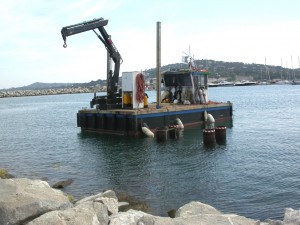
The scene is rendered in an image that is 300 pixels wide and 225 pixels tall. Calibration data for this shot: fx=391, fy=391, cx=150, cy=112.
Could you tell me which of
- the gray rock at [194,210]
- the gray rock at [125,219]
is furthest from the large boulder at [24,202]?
the gray rock at [194,210]

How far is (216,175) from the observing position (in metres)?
15.9

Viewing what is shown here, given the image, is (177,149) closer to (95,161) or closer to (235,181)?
(95,161)

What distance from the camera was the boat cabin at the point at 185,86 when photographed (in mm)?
32969

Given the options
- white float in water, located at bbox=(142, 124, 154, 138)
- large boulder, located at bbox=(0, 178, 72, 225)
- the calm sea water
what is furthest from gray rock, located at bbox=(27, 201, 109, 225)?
white float in water, located at bbox=(142, 124, 154, 138)

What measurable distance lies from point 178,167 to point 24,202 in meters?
10.3

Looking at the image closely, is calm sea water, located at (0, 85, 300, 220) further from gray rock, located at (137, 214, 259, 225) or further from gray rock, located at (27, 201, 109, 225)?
gray rock, located at (27, 201, 109, 225)

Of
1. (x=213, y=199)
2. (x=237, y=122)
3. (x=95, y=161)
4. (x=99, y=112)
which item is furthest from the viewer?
(x=237, y=122)

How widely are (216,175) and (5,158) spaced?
39.8 ft

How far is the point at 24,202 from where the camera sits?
7.79 meters

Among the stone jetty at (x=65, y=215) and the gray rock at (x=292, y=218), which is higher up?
the stone jetty at (x=65, y=215)

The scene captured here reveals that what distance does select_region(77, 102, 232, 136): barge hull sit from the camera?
82.9 feet

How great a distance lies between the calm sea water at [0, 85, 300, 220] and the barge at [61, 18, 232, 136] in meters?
1.08

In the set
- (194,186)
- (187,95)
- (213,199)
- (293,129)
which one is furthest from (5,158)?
(293,129)

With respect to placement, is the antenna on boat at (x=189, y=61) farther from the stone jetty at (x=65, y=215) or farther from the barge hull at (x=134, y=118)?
the stone jetty at (x=65, y=215)
